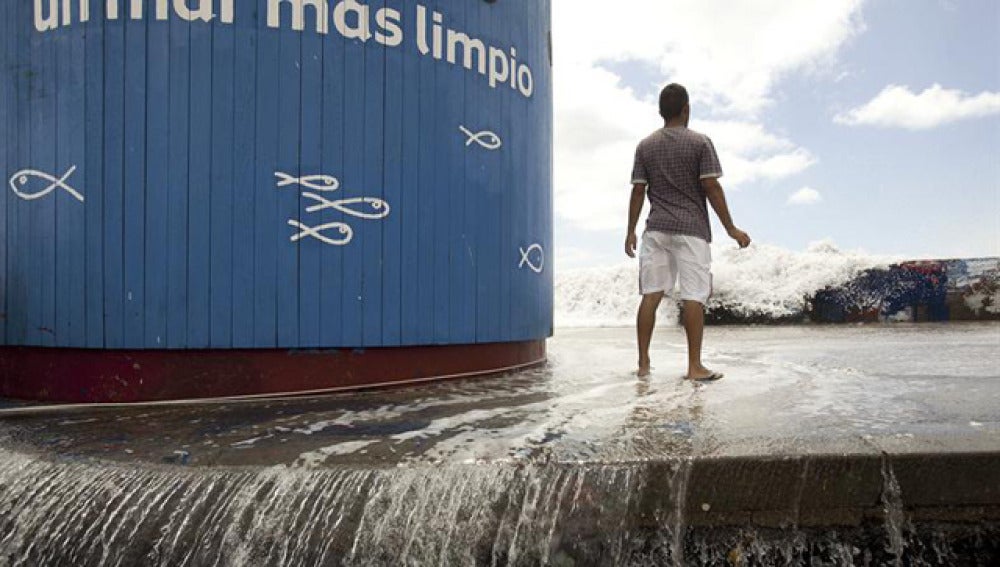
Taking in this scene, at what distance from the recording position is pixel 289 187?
383 cm

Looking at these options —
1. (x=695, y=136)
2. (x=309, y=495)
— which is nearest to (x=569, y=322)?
(x=695, y=136)

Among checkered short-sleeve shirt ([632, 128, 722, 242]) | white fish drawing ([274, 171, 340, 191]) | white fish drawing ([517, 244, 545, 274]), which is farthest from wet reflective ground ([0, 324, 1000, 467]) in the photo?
white fish drawing ([274, 171, 340, 191])

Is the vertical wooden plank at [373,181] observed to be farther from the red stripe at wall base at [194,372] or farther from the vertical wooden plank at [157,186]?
the vertical wooden plank at [157,186]

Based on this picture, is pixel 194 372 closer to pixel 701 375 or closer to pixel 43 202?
pixel 43 202

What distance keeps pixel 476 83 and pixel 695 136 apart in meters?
1.30

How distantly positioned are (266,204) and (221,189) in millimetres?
230

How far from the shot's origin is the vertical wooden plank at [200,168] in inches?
148

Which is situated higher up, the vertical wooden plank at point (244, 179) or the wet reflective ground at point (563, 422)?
the vertical wooden plank at point (244, 179)

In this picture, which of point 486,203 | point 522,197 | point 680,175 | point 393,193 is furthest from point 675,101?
point 393,193

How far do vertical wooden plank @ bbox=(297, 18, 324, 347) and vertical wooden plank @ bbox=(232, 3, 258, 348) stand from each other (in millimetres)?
232

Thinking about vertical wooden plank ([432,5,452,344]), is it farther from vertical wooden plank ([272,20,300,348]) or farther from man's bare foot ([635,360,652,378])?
man's bare foot ([635,360,652,378])

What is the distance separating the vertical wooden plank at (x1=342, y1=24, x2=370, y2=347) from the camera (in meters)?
3.94

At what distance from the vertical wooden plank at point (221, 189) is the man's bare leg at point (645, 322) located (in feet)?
7.46

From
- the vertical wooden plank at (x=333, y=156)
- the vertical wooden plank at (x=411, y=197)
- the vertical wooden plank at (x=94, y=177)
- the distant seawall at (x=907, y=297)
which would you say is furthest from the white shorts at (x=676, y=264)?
the distant seawall at (x=907, y=297)
